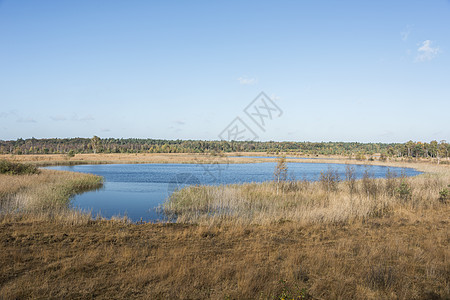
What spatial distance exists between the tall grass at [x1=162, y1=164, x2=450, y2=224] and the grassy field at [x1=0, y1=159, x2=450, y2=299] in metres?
0.14

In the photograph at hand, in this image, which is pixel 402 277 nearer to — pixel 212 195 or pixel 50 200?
pixel 212 195

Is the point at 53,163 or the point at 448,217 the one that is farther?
the point at 53,163

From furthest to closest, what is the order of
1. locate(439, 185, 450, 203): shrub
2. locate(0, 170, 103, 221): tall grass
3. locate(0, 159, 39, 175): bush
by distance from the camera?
locate(0, 159, 39, 175): bush → locate(439, 185, 450, 203): shrub → locate(0, 170, 103, 221): tall grass

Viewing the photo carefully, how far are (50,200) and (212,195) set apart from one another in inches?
358

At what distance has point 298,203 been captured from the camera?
16422mm

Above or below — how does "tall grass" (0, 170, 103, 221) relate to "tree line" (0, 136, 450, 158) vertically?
below

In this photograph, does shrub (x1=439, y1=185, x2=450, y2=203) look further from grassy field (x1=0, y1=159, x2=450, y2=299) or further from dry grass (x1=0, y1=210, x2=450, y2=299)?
dry grass (x1=0, y1=210, x2=450, y2=299)

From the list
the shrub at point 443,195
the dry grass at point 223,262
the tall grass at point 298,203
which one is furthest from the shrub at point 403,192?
the dry grass at point 223,262

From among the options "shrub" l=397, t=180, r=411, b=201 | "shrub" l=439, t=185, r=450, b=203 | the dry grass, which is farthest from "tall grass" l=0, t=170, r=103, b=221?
"shrub" l=439, t=185, r=450, b=203

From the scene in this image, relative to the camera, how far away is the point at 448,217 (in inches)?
486

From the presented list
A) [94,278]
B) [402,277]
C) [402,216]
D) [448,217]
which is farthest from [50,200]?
[448,217]

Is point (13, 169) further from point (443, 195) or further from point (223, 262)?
point (443, 195)

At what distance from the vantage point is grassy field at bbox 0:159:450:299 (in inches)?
214

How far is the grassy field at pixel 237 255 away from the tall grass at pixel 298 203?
0.47ft
